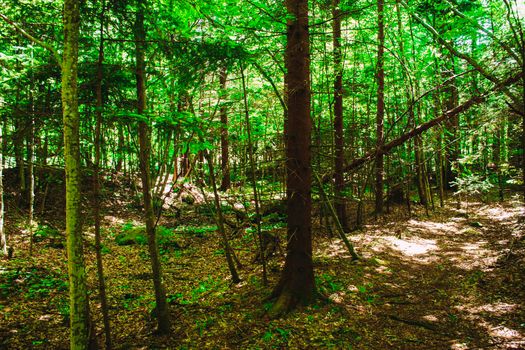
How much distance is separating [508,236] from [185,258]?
10814mm

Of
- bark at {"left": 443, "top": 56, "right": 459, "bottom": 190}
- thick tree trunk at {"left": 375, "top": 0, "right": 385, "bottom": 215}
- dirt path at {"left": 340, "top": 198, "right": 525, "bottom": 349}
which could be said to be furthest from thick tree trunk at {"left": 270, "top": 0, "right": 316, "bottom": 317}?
thick tree trunk at {"left": 375, "top": 0, "right": 385, "bottom": 215}

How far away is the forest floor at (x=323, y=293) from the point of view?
5348 mm

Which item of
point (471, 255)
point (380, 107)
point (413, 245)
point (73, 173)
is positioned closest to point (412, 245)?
point (413, 245)

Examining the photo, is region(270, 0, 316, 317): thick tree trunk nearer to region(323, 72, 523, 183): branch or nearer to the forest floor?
the forest floor

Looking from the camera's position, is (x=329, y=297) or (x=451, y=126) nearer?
(x=329, y=297)

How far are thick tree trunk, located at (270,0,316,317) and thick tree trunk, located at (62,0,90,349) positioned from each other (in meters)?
3.37

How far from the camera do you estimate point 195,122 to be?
195 inches

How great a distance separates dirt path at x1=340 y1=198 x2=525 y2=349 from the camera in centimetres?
512

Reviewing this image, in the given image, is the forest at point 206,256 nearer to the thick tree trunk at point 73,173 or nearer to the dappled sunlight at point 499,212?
the thick tree trunk at point 73,173

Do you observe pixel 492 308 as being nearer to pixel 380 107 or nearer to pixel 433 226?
pixel 433 226

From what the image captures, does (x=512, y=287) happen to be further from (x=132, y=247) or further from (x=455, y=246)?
(x=132, y=247)

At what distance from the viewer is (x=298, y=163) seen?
602 cm

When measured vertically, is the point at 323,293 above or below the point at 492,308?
above

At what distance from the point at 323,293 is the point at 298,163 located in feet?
9.41
